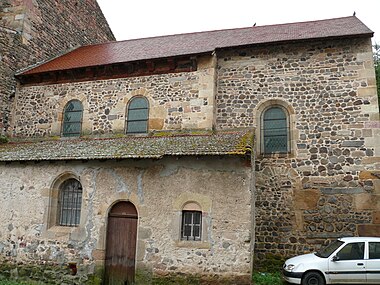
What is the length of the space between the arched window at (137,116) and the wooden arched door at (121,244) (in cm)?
292

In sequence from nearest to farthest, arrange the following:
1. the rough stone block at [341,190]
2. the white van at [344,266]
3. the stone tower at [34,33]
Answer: the white van at [344,266] → the rough stone block at [341,190] → the stone tower at [34,33]

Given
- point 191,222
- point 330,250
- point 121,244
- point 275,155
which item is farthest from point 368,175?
point 121,244

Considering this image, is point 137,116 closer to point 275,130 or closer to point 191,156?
point 191,156

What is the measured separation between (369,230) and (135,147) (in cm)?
670

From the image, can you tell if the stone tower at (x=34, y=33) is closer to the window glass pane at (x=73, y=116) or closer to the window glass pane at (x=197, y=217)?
the window glass pane at (x=73, y=116)

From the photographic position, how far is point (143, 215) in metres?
8.50

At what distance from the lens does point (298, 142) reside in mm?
10023

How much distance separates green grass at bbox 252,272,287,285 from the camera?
27.2 feet

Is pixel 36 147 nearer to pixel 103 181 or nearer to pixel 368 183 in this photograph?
pixel 103 181

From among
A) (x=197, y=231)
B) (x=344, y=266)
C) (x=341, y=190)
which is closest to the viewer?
(x=344, y=266)

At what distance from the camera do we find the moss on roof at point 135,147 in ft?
27.1

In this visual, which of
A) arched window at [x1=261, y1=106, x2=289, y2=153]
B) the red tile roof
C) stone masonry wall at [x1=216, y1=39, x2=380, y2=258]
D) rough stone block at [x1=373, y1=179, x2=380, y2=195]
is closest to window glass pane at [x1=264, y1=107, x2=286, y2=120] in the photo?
arched window at [x1=261, y1=106, x2=289, y2=153]

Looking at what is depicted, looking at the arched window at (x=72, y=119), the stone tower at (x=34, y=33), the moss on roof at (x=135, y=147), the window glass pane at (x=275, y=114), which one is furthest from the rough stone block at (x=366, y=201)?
the stone tower at (x=34, y=33)

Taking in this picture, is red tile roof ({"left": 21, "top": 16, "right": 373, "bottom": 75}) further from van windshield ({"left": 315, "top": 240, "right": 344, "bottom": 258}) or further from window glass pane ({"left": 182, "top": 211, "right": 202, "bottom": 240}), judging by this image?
van windshield ({"left": 315, "top": 240, "right": 344, "bottom": 258})
